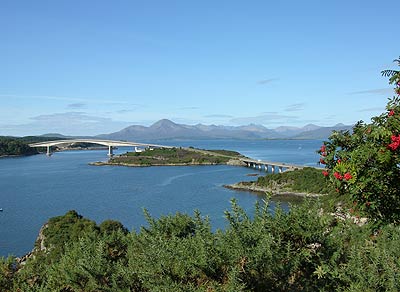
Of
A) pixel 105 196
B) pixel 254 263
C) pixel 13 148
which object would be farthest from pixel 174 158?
pixel 254 263

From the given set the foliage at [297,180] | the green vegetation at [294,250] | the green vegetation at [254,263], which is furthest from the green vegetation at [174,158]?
the green vegetation at [254,263]

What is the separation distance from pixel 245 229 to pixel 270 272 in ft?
1.81

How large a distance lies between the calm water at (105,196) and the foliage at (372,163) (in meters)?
22.5

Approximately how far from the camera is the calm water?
30016 millimetres

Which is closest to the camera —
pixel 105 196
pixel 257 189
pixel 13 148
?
pixel 105 196

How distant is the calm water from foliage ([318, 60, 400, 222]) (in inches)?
884

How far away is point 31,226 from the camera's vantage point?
29.2m

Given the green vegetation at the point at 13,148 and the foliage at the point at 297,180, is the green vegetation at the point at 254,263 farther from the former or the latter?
the green vegetation at the point at 13,148

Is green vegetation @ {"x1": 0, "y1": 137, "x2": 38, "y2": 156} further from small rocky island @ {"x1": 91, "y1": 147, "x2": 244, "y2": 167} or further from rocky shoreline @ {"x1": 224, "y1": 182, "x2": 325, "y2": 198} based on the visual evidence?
rocky shoreline @ {"x1": 224, "y1": 182, "x2": 325, "y2": 198}

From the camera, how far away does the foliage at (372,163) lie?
343cm

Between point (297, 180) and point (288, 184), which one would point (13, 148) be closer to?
point (288, 184)

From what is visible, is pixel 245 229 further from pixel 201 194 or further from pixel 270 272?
pixel 201 194

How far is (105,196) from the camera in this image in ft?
135

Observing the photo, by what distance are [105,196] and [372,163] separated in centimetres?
3932
